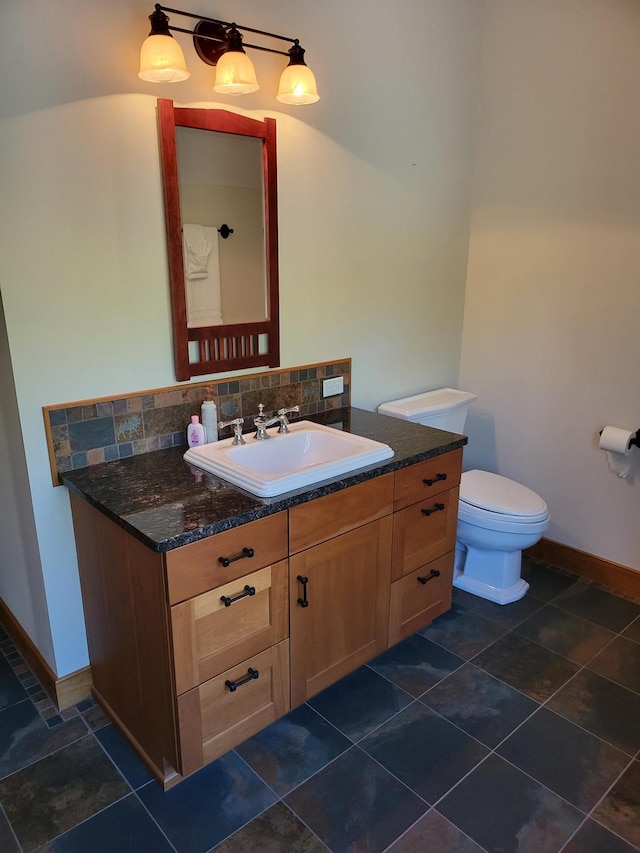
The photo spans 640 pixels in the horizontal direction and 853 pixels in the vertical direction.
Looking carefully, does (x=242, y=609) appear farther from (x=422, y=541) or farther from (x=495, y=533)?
(x=495, y=533)

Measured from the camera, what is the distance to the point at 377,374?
2693 millimetres

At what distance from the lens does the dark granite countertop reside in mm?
1476

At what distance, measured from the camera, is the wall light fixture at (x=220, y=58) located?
5.25 ft

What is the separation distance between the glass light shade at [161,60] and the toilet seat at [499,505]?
1.84 metres

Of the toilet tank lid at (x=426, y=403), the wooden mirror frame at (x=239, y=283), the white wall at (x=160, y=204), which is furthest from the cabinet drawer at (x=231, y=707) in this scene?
the toilet tank lid at (x=426, y=403)

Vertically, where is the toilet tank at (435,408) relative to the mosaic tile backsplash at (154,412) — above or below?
below

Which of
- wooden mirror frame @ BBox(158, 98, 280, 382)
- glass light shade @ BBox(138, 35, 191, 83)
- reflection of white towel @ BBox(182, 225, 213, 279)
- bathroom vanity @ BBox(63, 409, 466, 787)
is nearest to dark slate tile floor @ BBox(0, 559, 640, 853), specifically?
bathroom vanity @ BBox(63, 409, 466, 787)

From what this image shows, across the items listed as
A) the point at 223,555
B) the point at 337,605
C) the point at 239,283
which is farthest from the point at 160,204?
the point at 337,605

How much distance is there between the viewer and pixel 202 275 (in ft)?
6.49

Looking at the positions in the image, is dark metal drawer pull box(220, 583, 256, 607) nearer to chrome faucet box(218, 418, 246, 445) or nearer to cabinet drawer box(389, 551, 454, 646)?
chrome faucet box(218, 418, 246, 445)

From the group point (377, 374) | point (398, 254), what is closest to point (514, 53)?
point (398, 254)

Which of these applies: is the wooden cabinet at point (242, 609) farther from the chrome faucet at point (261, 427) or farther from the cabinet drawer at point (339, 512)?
the chrome faucet at point (261, 427)

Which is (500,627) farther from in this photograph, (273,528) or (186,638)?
(186,638)

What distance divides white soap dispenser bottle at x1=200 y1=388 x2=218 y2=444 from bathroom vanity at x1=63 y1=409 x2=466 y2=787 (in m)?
0.11
